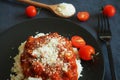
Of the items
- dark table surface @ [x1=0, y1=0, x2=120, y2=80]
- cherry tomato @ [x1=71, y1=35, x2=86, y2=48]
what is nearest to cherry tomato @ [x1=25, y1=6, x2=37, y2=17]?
dark table surface @ [x1=0, y1=0, x2=120, y2=80]

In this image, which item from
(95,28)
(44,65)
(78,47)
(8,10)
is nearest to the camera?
(44,65)

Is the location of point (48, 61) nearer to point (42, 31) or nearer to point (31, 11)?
point (42, 31)

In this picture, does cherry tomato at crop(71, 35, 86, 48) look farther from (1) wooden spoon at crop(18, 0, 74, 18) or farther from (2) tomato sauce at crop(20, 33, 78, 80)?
(1) wooden spoon at crop(18, 0, 74, 18)

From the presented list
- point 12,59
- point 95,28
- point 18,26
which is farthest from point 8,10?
point 95,28

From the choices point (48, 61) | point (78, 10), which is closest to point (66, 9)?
point (78, 10)

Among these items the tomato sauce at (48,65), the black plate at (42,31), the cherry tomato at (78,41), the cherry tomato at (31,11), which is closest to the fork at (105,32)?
the black plate at (42,31)

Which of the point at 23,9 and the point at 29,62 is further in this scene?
the point at 23,9

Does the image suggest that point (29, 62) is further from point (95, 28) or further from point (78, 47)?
point (95, 28)
